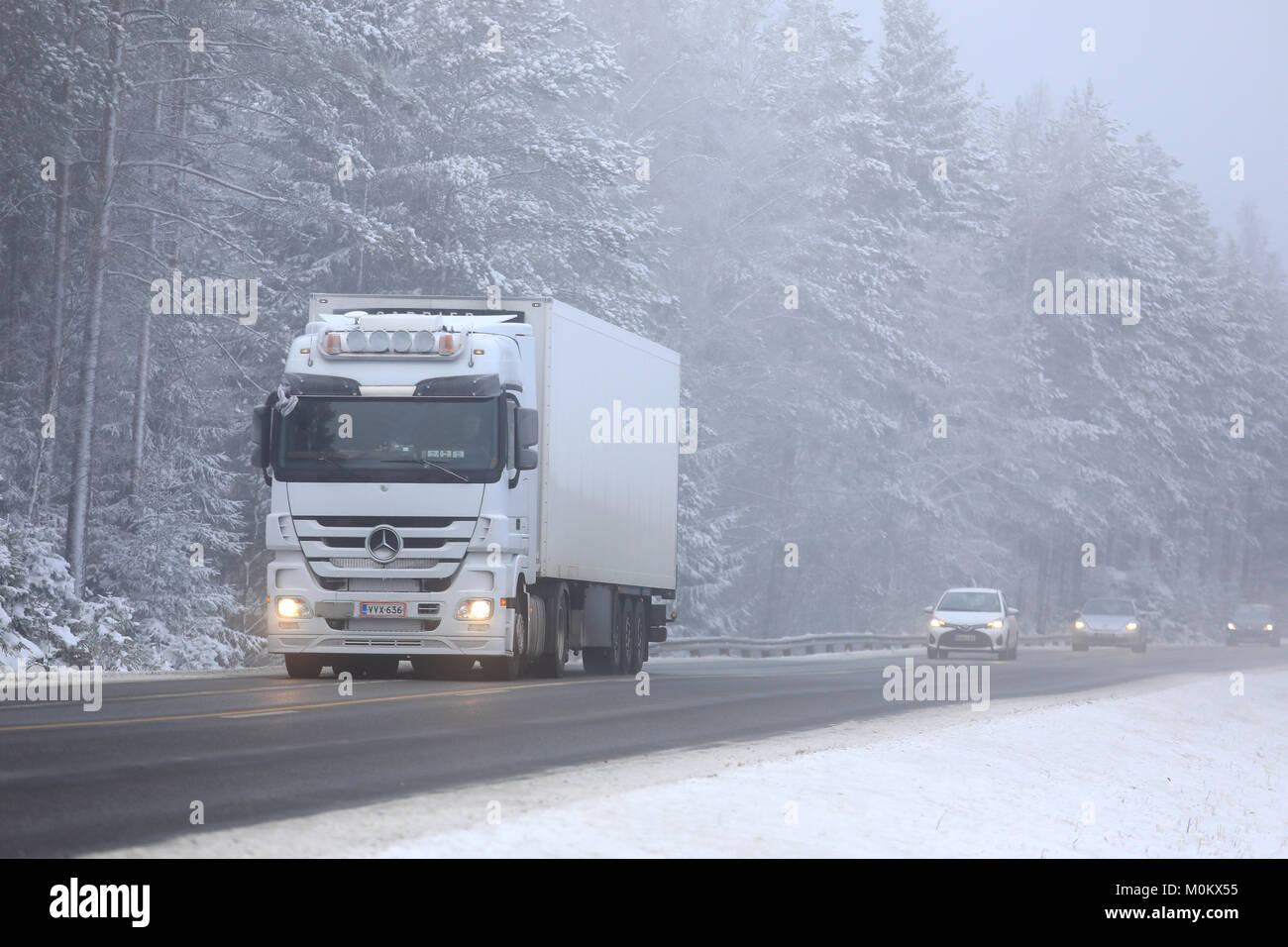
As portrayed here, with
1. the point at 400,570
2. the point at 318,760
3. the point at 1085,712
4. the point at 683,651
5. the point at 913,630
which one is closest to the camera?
the point at 318,760

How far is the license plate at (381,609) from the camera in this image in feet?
70.5

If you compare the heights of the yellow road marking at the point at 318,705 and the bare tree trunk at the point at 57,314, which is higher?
the bare tree trunk at the point at 57,314

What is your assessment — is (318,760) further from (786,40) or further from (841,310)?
(786,40)

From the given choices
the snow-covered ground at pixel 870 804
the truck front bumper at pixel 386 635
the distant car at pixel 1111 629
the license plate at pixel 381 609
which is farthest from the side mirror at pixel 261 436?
the distant car at pixel 1111 629

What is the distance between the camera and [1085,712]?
23.2 m

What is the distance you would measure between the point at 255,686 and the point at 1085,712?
33.1 feet

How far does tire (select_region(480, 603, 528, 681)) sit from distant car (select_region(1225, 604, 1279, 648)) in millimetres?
56055

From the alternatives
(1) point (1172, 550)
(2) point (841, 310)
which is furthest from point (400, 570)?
(1) point (1172, 550)

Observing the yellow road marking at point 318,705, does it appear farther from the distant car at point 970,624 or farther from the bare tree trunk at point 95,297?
the distant car at point 970,624

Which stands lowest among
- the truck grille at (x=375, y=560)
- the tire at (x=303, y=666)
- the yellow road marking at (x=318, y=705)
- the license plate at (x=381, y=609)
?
the yellow road marking at (x=318, y=705)

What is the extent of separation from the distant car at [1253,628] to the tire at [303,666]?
57.3 meters

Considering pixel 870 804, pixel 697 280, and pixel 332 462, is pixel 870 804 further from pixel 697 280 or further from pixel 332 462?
pixel 697 280

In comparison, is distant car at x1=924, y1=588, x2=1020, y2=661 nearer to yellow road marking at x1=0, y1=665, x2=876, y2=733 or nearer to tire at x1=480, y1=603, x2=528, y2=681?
yellow road marking at x1=0, y1=665, x2=876, y2=733

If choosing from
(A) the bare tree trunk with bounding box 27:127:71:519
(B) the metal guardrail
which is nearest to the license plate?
(A) the bare tree trunk with bounding box 27:127:71:519
